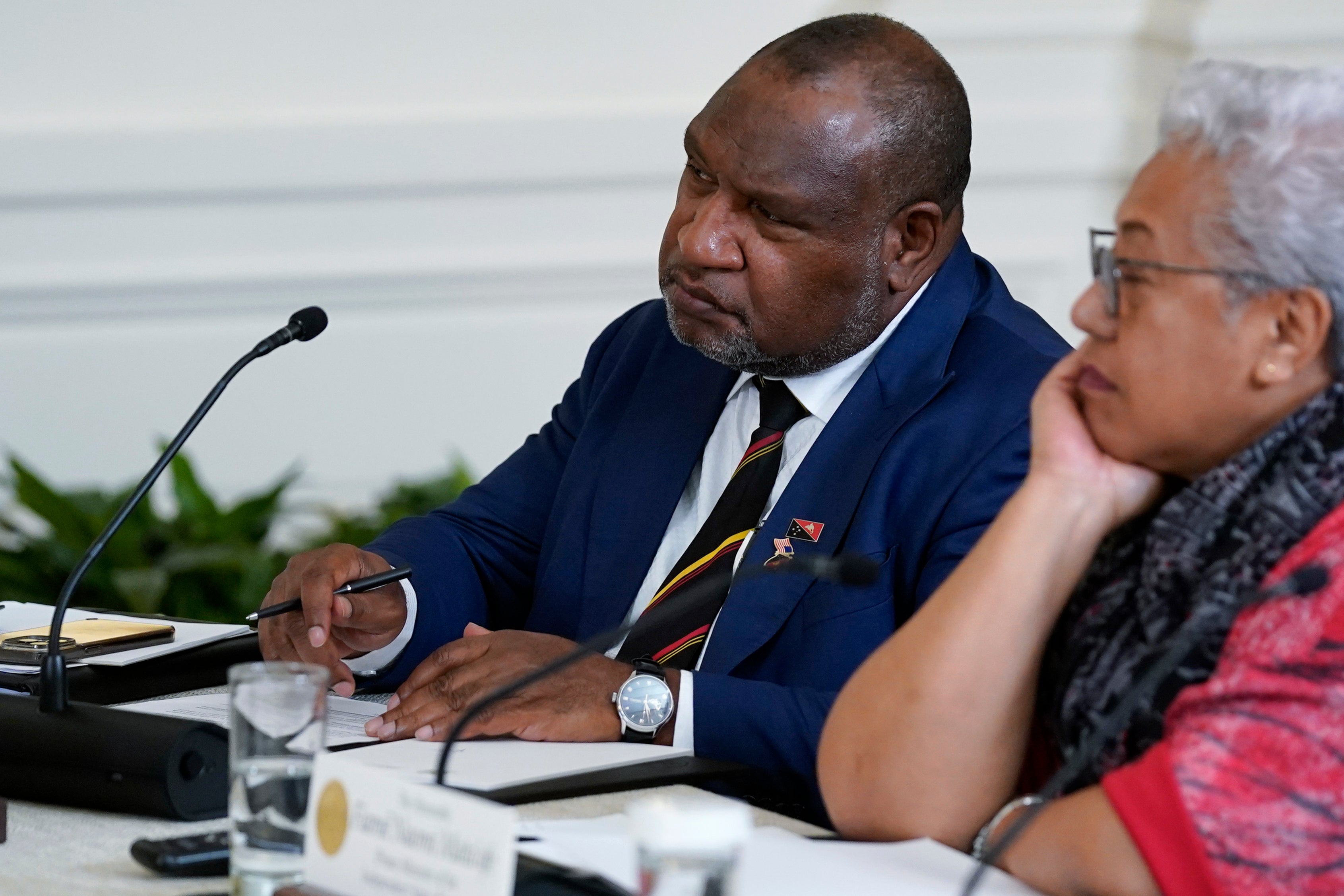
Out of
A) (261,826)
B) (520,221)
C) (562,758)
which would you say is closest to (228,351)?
(520,221)

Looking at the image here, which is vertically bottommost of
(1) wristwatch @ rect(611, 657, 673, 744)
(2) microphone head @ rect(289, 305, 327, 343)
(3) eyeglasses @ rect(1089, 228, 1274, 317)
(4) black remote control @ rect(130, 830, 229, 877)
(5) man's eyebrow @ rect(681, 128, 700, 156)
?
(1) wristwatch @ rect(611, 657, 673, 744)

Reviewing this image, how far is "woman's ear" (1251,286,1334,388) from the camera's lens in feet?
3.49

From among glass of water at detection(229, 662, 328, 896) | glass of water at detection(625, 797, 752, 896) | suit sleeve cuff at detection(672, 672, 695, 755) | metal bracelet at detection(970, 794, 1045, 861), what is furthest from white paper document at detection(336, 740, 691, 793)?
glass of water at detection(625, 797, 752, 896)

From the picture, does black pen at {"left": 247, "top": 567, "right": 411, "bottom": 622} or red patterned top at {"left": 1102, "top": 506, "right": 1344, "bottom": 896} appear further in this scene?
black pen at {"left": 247, "top": 567, "right": 411, "bottom": 622}

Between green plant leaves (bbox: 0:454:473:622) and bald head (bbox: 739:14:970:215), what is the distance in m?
1.58

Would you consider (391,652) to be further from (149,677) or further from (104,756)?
(104,756)

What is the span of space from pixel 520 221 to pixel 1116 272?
Answer: 233cm

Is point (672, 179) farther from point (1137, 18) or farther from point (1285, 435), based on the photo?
point (1285, 435)

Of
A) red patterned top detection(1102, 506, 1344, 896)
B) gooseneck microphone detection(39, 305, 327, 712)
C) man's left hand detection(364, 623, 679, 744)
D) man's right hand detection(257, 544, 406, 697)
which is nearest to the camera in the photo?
red patterned top detection(1102, 506, 1344, 896)

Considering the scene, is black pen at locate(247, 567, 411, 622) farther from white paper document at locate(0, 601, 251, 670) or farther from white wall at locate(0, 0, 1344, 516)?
white wall at locate(0, 0, 1344, 516)

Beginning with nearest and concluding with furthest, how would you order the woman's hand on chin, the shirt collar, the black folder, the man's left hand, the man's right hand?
the woman's hand on chin < the man's left hand < the black folder < the man's right hand < the shirt collar

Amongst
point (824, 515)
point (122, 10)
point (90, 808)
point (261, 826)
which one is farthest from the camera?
point (122, 10)

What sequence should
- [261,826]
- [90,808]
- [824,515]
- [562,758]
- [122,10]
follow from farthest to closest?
1. [122,10]
2. [824,515]
3. [562,758]
4. [90,808]
5. [261,826]

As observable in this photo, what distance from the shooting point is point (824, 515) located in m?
1.74
